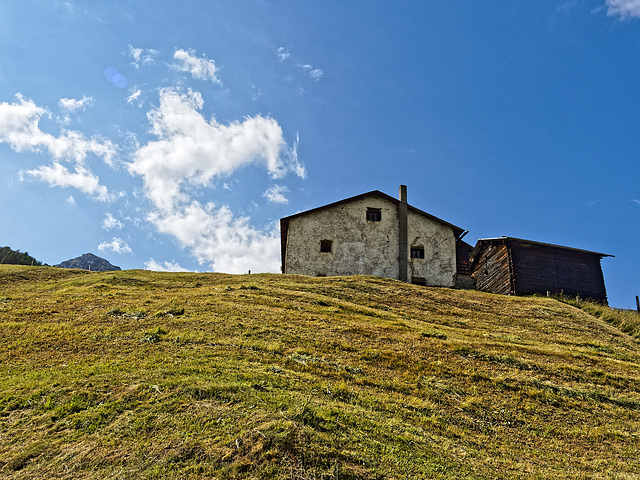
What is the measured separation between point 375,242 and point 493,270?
10.4m

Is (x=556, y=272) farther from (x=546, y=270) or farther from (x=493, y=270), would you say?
(x=493, y=270)

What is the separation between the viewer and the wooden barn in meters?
34.2

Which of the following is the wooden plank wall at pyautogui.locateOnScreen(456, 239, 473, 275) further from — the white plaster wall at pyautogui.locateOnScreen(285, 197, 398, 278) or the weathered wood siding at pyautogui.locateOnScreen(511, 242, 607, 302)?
the white plaster wall at pyautogui.locateOnScreen(285, 197, 398, 278)

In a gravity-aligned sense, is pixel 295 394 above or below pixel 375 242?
below

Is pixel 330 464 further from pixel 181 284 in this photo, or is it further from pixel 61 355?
pixel 181 284

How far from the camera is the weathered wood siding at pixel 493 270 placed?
34.9 metres

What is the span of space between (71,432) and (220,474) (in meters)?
3.19

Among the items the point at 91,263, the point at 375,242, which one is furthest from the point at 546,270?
the point at 91,263

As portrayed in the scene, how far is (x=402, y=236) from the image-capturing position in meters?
36.1

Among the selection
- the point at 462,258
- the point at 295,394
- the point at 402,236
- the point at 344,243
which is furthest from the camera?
the point at 462,258

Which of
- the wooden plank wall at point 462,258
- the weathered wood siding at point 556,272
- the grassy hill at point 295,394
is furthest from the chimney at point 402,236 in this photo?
the grassy hill at point 295,394

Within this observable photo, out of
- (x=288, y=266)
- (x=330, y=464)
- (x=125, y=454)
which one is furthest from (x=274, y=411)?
(x=288, y=266)

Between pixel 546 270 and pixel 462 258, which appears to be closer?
pixel 546 270

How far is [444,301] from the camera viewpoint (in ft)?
84.1
